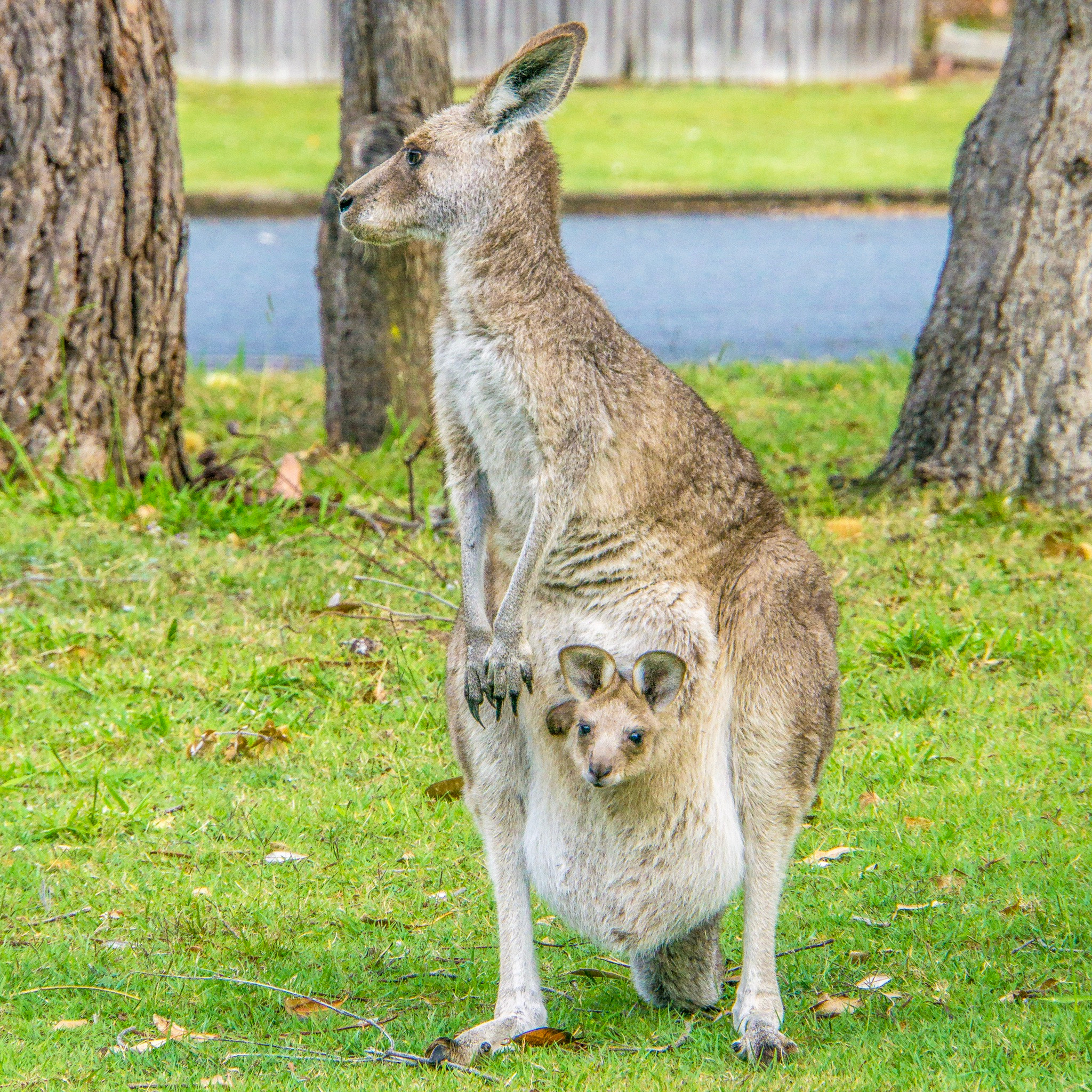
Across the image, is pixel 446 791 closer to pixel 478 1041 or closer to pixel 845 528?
pixel 478 1041

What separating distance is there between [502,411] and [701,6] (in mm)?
21059

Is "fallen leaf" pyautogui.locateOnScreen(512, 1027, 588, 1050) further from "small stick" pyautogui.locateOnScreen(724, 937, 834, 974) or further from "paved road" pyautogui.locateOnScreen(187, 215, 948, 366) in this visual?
"paved road" pyautogui.locateOnScreen(187, 215, 948, 366)

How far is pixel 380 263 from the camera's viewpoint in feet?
21.8

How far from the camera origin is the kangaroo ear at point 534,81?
123 inches

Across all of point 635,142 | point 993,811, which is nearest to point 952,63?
point 635,142

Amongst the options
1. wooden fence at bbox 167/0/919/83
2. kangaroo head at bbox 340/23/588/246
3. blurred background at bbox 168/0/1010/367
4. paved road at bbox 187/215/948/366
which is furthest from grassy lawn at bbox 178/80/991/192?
kangaroo head at bbox 340/23/588/246

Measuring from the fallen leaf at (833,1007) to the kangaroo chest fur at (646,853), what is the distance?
307 millimetres

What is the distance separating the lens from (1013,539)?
583cm

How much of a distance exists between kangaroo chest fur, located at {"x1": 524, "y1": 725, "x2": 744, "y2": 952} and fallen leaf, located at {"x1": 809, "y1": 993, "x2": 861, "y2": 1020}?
12.1 inches

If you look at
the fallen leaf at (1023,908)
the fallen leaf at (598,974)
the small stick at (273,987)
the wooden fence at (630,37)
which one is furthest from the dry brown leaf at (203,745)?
the wooden fence at (630,37)

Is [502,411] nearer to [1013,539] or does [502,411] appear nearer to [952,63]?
[1013,539]

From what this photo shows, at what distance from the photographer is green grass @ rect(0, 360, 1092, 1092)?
3020 mm

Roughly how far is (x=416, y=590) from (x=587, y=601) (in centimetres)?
180

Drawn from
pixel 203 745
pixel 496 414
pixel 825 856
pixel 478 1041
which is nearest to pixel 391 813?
pixel 203 745
